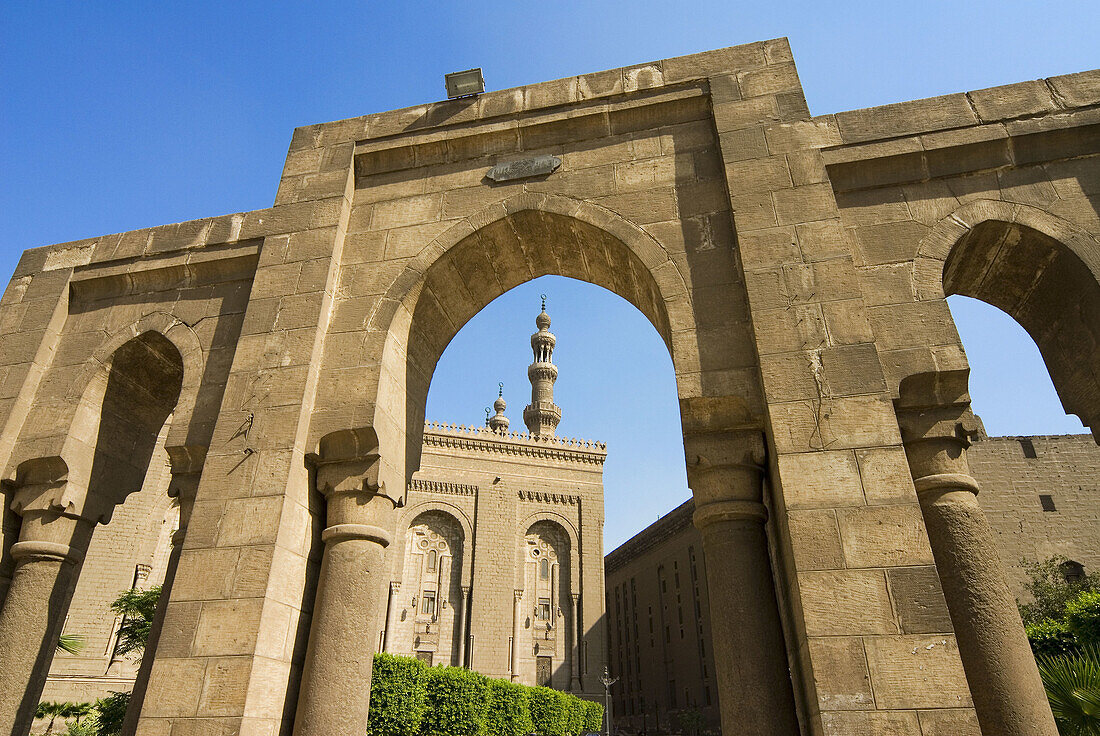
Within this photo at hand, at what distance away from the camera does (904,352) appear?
5102mm

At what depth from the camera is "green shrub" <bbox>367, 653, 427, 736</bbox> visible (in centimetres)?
2278

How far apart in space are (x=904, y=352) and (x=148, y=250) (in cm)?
728

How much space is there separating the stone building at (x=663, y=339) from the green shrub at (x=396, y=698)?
18536mm

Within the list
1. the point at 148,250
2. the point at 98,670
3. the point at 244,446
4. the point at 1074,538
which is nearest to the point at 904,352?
the point at 244,446

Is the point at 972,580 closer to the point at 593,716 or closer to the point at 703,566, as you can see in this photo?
the point at 593,716

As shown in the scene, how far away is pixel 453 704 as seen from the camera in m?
24.9

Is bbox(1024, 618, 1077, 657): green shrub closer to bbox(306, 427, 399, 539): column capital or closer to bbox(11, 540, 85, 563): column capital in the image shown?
bbox(306, 427, 399, 539): column capital

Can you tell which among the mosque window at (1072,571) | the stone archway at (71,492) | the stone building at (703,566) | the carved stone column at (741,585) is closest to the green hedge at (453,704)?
the stone building at (703,566)

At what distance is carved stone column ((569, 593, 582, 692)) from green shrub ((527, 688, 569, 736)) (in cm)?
424

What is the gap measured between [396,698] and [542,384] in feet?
93.0

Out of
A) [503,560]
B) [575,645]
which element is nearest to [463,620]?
[503,560]

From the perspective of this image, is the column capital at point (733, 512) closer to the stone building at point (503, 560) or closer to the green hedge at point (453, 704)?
the green hedge at point (453, 704)

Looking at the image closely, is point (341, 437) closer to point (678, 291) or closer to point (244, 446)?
point (244, 446)

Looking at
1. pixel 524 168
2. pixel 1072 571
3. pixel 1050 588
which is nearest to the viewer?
pixel 524 168
